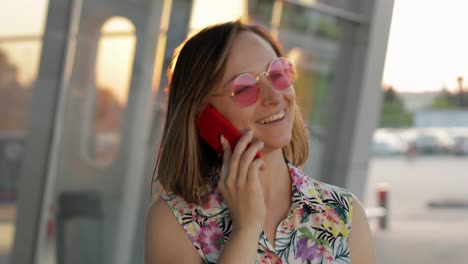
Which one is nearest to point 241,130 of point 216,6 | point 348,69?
point 216,6

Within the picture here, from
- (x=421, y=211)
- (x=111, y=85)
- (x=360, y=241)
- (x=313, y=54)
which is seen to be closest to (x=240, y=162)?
(x=360, y=241)

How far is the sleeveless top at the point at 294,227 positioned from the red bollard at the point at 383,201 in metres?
6.85

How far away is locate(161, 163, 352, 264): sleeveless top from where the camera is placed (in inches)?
90.8

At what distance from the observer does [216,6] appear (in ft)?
21.5

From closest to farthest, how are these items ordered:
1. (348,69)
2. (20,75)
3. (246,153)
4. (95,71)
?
1. (246,153)
2. (20,75)
3. (95,71)
4. (348,69)

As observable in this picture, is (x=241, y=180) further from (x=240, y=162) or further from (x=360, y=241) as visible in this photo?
(x=360, y=241)

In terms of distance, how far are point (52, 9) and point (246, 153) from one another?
3.15 meters

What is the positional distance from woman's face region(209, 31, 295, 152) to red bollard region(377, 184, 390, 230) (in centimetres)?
690

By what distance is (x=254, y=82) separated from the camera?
2.36 metres

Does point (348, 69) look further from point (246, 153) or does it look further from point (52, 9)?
point (246, 153)

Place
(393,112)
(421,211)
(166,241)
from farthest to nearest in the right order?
(421,211) < (393,112) < (166,241)

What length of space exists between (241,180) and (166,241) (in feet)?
0.77

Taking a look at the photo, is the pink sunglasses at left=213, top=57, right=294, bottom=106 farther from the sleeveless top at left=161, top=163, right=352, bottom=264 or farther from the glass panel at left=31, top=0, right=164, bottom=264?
the glass panel at left=31, top=0, right=164, bottom=264

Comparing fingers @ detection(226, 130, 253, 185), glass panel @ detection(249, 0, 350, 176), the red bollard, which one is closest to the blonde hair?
fingers @ detection(226, 130, 253, 185)
